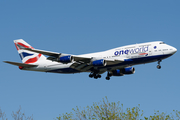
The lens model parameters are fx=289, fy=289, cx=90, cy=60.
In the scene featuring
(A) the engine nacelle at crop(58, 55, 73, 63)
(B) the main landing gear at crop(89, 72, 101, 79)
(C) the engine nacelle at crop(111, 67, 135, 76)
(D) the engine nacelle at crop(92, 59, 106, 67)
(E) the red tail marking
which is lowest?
(B) the main landing gear at crop(89, 72, 101, 79)

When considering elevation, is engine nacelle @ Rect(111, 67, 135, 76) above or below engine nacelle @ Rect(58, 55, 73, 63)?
below

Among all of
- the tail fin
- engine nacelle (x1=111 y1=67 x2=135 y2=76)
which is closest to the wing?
engine nacelle (x1=111 y1=67 x2=135 y2=76)

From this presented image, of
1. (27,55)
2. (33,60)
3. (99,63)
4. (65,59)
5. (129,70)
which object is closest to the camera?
(65,59)

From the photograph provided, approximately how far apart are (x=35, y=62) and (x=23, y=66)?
2892mm

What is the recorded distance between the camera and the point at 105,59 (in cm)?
5119

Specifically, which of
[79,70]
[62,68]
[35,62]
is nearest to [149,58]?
[79,70]

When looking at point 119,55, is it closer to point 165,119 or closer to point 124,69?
point 124,69

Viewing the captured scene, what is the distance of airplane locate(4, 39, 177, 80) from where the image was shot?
48406 mm

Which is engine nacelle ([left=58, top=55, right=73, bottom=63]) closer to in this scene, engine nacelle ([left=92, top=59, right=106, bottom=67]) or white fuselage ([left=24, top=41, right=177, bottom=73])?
engine nacelle ([left=92, top=59, right=106, bottom=67])

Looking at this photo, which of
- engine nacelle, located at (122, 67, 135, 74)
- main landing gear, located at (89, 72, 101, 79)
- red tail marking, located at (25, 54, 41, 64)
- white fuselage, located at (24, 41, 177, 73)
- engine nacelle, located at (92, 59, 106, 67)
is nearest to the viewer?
white fuselage, located at (24, 41, 177, 73)

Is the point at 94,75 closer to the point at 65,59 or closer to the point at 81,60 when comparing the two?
the point at 81,60

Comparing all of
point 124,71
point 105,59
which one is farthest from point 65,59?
point 124,71

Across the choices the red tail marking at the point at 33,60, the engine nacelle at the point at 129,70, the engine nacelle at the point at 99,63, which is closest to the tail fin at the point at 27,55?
the red tail marking at the point at 33,60

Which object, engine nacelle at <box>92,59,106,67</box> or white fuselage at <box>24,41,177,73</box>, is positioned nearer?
white fuselage at <box>24,41,177,73</box>
